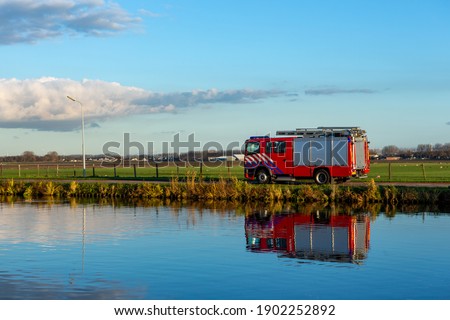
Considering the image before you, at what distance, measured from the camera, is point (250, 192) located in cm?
3756

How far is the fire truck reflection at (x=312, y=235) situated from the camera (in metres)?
19.4

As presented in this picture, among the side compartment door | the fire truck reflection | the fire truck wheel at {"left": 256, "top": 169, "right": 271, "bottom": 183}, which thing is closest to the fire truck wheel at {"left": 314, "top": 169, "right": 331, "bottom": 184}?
the side compartment door

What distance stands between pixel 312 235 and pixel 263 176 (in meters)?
20.7

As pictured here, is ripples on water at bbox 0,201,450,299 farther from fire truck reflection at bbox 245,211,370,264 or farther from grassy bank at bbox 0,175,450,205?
grassy bank at bbox 0,175,450,205

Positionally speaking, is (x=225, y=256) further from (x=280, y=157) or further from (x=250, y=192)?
(x=280, y=157)

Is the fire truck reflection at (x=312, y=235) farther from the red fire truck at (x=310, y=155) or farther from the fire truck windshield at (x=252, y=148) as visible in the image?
the fire truck windshield at (x=252, y=148)

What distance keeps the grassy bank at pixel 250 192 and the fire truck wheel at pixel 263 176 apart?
3948 mm

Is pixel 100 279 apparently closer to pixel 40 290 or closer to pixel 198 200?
pixel 40 290

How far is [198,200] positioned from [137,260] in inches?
800

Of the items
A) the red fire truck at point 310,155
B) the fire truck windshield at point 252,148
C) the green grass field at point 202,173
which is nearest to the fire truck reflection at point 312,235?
the red fire truck at point 310,155

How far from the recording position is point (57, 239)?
22.2m

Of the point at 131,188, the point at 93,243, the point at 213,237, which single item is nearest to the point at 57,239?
the point at 93,243

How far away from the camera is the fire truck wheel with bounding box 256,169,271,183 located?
43.6 meters

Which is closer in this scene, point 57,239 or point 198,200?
point 57,239
